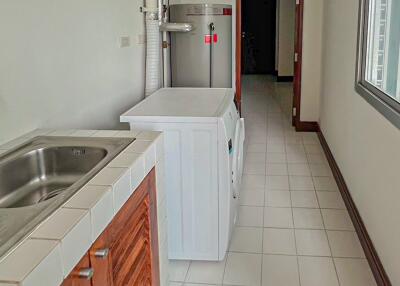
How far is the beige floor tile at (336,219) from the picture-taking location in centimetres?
308

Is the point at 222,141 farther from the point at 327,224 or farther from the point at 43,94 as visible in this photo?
the point at 327,224

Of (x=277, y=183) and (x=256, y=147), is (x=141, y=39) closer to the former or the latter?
(x=277, y=183)

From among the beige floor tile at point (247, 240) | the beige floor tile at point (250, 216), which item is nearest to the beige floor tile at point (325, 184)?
the beige floor tile at point (250, 216)

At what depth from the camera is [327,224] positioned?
313cm

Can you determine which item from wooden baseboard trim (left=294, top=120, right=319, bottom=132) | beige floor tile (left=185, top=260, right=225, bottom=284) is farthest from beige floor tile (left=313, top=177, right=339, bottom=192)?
wooden baseboard trim (left=294, top=120, right=319, bottom=132)

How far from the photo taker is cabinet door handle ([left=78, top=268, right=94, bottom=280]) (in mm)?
1181

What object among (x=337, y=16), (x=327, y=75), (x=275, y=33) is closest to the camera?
(x=337, y=16)

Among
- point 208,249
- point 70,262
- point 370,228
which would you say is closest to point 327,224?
point 370,228

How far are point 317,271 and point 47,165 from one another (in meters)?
1.59

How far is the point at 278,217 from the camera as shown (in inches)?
129

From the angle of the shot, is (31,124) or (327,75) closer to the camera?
(31,124)

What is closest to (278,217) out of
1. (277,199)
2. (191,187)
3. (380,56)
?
(277,199)

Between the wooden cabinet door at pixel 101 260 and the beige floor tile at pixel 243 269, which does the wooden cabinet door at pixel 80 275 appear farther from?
the beige floor tile at pixel 243 269

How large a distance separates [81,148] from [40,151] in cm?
16
